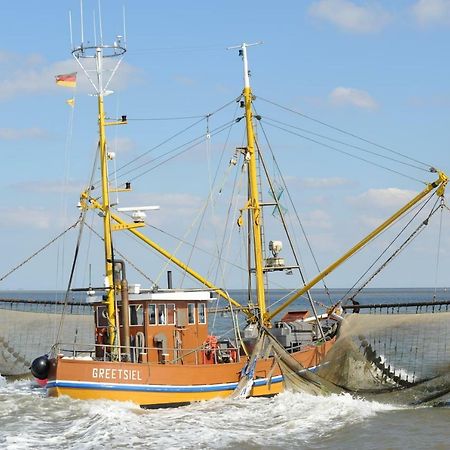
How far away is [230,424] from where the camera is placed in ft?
88.8

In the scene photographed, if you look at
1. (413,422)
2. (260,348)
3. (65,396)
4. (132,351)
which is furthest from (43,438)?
(413,422)

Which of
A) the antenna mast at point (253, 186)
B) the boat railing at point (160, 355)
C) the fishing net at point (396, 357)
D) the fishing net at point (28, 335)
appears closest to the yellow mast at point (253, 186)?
the antenna mast at point (253, 186)

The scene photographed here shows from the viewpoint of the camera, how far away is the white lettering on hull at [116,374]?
28031mm

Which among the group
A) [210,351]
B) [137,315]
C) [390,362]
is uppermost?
[137,315]

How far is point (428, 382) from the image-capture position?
30750 millimetres

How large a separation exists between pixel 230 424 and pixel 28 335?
51.7 feet

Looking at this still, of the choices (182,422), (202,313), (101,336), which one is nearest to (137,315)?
(101,336)

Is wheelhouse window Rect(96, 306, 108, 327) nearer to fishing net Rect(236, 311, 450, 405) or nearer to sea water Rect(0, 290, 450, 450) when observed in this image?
sea water Rect(0, 290, 450, 450)

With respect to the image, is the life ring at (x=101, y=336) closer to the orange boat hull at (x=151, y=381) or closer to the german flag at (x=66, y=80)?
the orange boat hull at (x=151, y=381)

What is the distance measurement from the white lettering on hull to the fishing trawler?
0.03 metres

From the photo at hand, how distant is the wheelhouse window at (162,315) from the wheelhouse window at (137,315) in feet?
1.91

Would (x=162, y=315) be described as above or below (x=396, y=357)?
above

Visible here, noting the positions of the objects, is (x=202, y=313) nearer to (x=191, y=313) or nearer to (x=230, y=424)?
(x=191, y=313)

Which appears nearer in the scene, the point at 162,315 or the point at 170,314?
the point at 162,315
